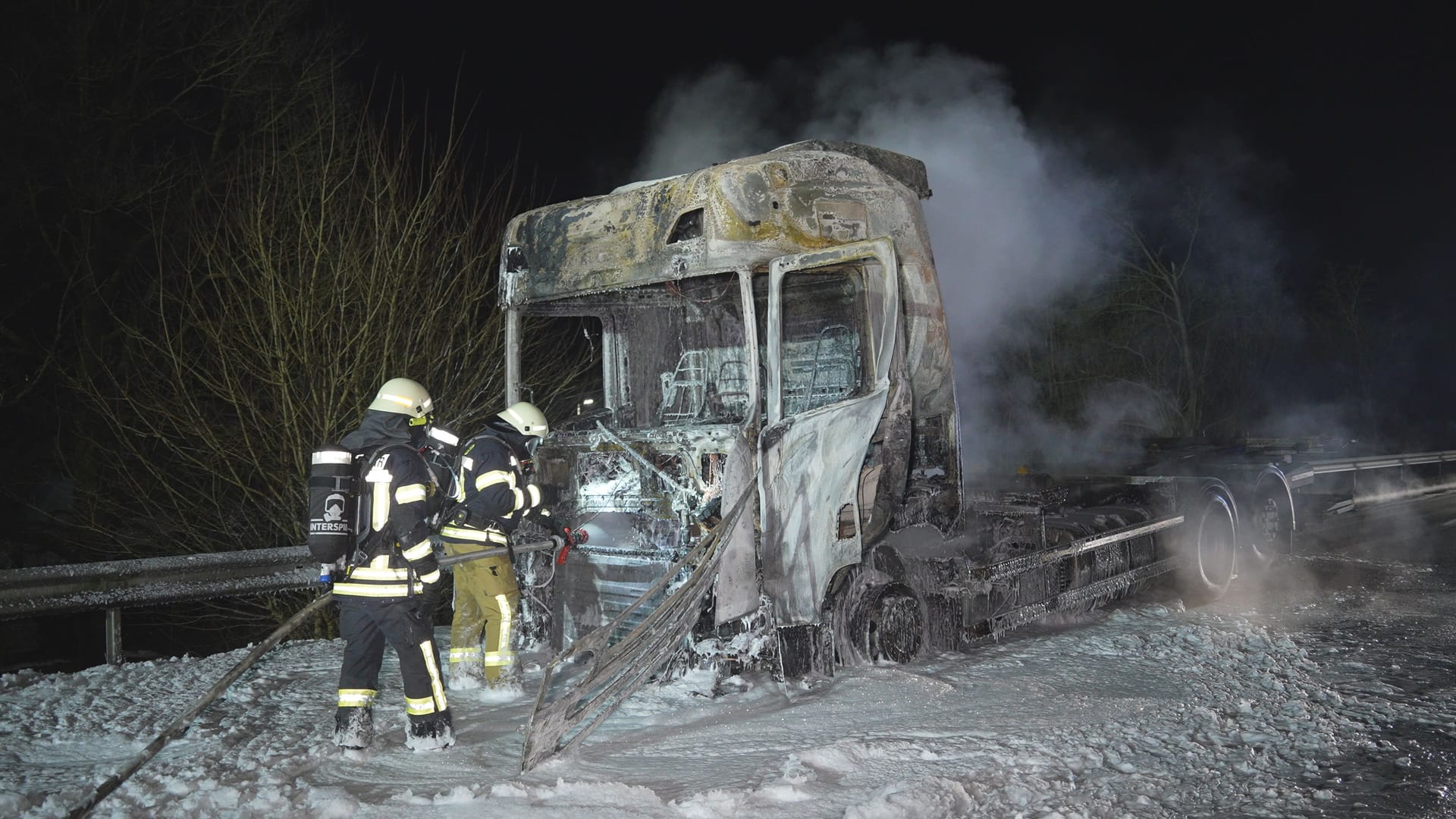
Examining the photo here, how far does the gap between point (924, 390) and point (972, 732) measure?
2.30 meters

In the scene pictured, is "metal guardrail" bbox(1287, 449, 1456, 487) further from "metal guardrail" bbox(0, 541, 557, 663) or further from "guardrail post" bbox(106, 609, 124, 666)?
"guardrail post" bbox(106, 609, 124, 666)

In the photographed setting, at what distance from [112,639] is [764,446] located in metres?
4.32

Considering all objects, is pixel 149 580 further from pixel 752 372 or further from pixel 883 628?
pixel 883 628

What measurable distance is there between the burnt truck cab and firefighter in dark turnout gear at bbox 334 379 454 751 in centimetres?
138

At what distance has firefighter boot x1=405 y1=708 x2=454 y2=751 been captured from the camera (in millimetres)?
4570

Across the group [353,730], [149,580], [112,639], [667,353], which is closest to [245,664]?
[353,730]

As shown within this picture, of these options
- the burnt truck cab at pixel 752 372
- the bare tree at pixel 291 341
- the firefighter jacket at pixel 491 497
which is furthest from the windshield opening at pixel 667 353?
the bare tree at pixel 291 341

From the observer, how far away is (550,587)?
625cm

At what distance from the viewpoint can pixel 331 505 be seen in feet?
14.5

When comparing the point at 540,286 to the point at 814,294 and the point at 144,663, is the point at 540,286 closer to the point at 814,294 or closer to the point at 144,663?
the point at 814,294

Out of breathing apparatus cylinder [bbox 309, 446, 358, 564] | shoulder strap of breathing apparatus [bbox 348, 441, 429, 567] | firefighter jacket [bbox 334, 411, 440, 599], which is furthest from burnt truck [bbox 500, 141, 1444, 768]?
breathing apparatus cylinder [bbox 309, 446, 358, 564]

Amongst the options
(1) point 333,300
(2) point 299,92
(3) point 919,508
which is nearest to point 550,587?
(3) point 919,508

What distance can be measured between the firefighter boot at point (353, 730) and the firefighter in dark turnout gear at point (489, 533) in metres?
1.12

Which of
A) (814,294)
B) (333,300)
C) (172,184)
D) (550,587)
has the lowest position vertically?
(550,587)
